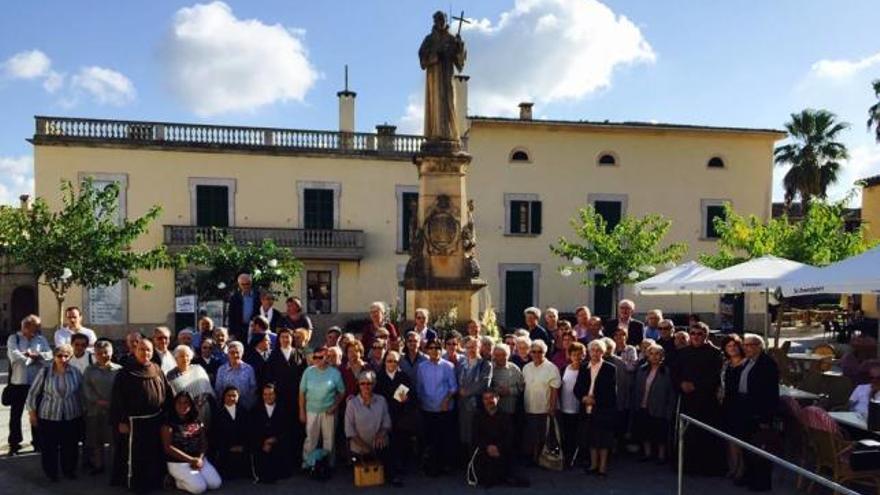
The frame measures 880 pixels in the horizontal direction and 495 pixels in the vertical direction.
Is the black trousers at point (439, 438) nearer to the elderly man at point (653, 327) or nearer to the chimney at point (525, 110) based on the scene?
the elderly man at point (653, 327)

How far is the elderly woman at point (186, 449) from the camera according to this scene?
22.8 ft

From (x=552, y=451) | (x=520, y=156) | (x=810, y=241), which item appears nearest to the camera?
(x=552, y=451)

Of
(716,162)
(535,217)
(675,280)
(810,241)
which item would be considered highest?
(716,162)

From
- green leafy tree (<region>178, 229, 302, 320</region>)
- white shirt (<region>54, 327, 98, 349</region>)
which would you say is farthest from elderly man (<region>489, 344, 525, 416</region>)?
green leafy tree (<region>178, 229, 302, 320</region>)

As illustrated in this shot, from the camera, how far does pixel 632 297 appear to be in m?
27.8

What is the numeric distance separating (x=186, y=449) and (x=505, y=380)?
3375 mm

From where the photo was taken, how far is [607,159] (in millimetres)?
27641

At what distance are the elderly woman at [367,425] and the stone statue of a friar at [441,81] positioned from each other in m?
5.68

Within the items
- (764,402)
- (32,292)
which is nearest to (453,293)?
(764,402)

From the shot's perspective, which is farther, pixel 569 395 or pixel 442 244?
pixel 442 244

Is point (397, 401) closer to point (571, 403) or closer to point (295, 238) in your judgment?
point (571, 403)

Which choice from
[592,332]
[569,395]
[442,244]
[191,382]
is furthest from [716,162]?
[191,382]

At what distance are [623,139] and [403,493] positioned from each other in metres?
22.9

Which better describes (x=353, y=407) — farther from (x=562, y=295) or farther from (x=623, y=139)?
(x=623, y=139)
